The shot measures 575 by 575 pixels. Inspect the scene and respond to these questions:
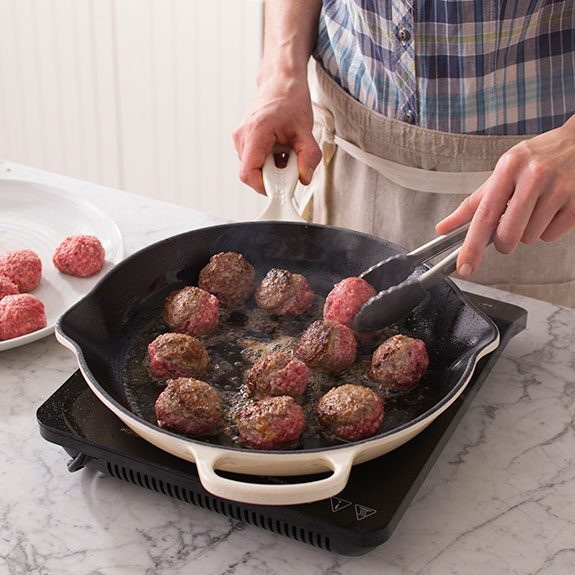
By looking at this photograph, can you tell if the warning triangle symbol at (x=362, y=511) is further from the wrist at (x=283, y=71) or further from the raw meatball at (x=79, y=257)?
the wrist at (x=283, y=71)

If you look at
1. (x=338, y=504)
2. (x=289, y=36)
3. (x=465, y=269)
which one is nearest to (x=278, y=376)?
(x=338, y=504)

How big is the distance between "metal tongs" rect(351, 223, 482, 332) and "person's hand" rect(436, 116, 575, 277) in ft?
0.14

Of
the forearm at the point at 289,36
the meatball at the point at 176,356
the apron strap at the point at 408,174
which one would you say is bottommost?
the meatball at the point at 176,356

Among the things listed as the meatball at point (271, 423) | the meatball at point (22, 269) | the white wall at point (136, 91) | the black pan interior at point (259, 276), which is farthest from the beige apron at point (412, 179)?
the white wall at point (136, 91)

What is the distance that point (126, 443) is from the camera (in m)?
1.19

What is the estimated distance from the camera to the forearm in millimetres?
1809

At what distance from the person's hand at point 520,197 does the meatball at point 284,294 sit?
0.27 m

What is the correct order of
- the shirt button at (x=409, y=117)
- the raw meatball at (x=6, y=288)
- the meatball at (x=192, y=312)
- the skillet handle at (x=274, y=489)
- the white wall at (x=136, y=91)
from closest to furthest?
1. the skillet handle at (x=274, y=489)
2. the meatball at (x=192, y=312)
3. the raw meatball at (x=6, y=288)
4. the shirt button at (x=409, y=117)
5. the white wall at (x=136, y=91)

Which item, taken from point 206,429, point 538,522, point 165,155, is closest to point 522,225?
point 538,522

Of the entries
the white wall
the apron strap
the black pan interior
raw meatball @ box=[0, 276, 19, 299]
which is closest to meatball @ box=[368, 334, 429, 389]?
the black pan interior

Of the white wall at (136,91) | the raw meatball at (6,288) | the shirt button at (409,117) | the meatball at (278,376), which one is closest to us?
the meatball at (278,376)

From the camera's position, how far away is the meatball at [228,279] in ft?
4.85

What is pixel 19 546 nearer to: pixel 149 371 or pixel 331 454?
pixel 149 371

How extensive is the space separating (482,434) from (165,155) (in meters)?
2.34
